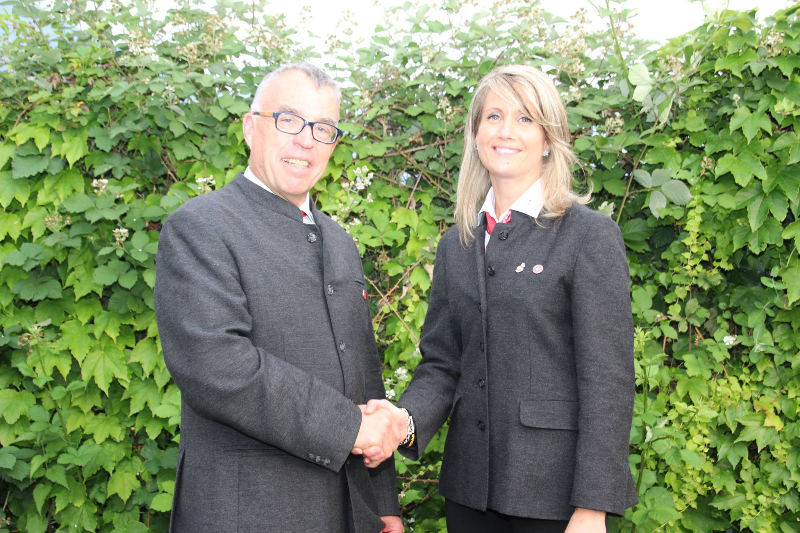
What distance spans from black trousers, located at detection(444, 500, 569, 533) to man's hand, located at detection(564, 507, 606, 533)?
0.26 feet

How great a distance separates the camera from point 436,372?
2.09 meters

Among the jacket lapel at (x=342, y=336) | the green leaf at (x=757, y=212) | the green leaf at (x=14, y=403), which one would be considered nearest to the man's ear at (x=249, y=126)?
the jacket lapel at (x=342, y=336)

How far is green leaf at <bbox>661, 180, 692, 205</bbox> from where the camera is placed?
2.57 metres

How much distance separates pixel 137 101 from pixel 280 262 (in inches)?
59.7

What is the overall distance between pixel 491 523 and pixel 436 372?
0.50 metres

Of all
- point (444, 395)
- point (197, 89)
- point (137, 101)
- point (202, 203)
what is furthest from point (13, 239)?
point (444, 395)

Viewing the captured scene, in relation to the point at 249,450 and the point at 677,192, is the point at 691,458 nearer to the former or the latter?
the point at 677,192

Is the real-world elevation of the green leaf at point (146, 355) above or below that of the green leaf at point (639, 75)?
below

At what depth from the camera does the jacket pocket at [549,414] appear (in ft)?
5.42

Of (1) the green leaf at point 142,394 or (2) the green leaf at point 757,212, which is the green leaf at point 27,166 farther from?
(2) the green leaf at point 757,212

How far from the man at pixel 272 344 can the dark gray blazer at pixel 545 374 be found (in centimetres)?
30

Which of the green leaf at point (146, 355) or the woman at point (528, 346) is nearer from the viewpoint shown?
the woman at point (528, 346)

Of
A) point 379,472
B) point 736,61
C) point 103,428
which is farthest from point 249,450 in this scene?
point 736,61

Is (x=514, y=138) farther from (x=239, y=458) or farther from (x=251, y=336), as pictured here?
(x=239, y=458)
